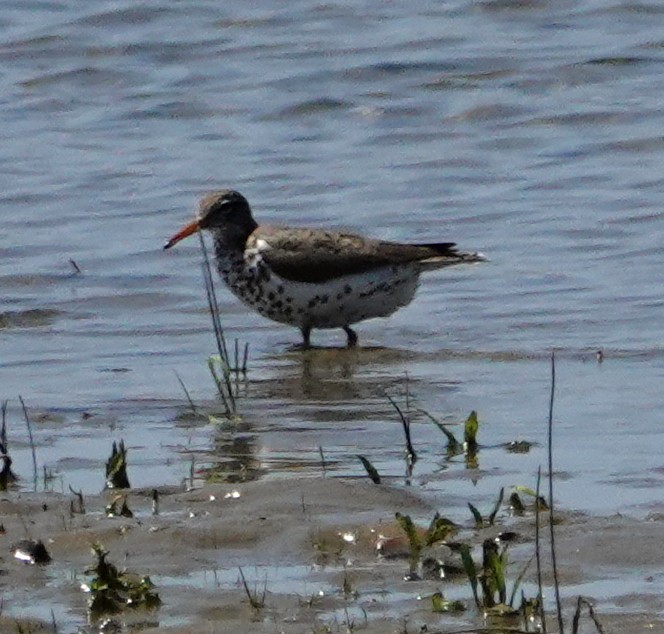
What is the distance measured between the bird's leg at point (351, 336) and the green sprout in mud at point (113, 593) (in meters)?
5.77

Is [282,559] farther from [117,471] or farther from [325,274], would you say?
[325,274]

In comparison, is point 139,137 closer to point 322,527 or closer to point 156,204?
point 156,204

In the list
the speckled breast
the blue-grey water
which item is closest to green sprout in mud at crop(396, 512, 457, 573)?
the blue-grey water

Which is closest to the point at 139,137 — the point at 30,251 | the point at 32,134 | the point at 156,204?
the point at 32,134

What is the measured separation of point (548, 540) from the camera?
595 cm

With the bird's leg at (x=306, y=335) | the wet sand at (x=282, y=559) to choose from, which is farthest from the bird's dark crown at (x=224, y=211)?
the wet sand at (x=282, y=559)

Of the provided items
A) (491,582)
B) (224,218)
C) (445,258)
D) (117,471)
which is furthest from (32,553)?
(224,218)

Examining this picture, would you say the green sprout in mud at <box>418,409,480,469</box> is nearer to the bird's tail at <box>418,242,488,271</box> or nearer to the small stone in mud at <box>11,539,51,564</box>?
the small stone in mud at <box>11,539,51,564</box>

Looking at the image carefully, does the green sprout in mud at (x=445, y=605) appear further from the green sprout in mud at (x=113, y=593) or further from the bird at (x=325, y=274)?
the bird at (x=325, y=274)

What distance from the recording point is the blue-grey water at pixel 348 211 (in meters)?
8.23

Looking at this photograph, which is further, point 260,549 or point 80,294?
point 80,294

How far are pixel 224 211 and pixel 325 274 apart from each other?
905 millimetres

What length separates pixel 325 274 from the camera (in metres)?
11.2

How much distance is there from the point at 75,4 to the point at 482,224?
863 centimetres
